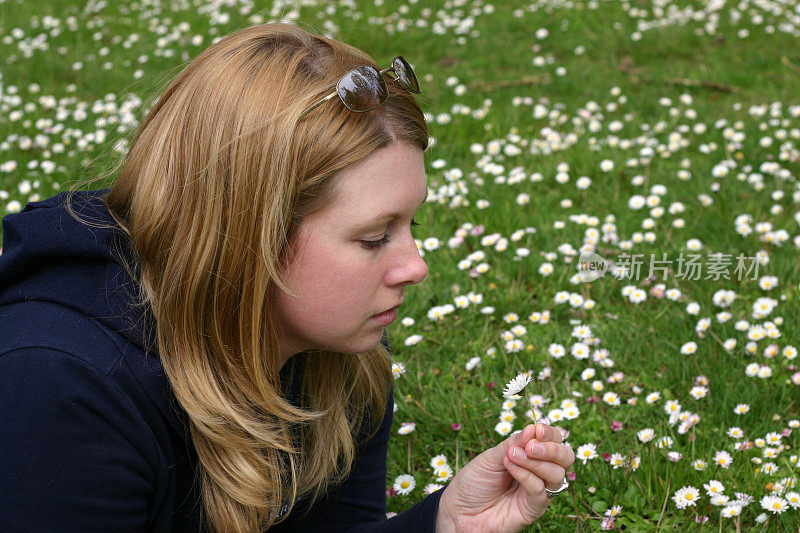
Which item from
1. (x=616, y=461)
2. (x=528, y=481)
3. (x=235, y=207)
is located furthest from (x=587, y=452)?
(x=235, y=207)

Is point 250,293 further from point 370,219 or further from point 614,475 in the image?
point 614,475

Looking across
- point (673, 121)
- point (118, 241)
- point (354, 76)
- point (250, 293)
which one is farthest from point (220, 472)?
point (673, 121)

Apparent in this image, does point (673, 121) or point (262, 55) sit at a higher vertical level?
point (262, 55)

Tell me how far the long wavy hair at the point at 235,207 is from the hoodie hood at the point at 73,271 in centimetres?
4

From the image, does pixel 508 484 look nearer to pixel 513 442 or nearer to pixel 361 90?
pixel 513 442

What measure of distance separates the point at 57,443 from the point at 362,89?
83 cm

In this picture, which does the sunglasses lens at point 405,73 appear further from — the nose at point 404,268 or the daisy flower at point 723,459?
the daisy flower at point 723,459

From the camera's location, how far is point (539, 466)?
1651mm

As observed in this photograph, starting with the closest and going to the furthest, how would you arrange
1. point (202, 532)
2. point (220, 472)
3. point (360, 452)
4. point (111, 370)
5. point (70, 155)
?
point (111, 370)
point (220, 472)
point (202, 532)
point (360, 452)
point (70, 155)

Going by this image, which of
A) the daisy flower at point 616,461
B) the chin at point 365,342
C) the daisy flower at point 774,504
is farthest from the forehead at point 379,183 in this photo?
the daisy flower at point 774,504

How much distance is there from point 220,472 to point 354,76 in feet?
2.76

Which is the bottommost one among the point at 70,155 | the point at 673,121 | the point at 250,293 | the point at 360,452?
the point at 673,121

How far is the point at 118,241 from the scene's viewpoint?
1.68 metres

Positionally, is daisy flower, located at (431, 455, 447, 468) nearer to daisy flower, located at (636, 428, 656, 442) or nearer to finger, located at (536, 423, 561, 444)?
daisy flower, located at (636, 428, 656, 442)
